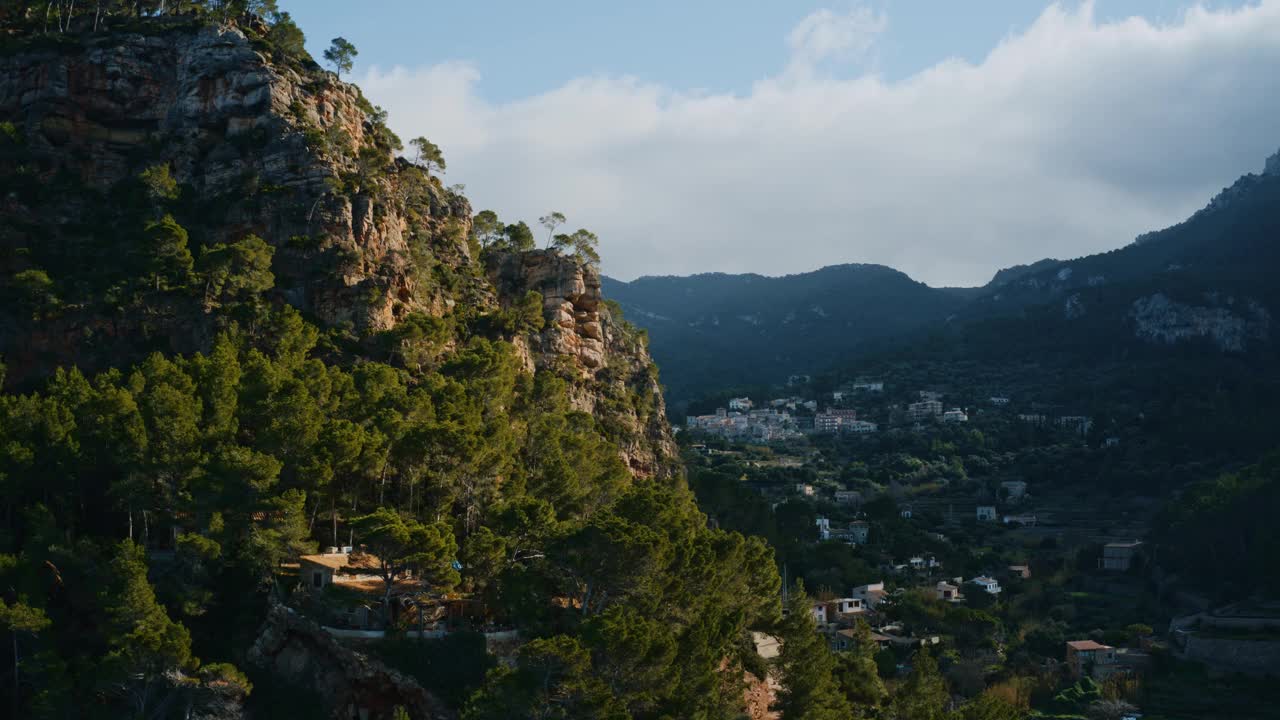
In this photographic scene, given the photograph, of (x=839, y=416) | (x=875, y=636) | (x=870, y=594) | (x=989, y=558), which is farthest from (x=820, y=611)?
(x=839, y=416)

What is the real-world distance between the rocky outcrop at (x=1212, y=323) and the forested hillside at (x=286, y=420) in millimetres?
107322

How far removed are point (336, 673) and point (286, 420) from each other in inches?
480

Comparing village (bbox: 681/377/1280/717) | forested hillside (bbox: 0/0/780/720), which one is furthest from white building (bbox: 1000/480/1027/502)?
forested hillside (bbox: 0/0/780/720)

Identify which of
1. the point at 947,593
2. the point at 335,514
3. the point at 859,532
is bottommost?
the point at 947,593

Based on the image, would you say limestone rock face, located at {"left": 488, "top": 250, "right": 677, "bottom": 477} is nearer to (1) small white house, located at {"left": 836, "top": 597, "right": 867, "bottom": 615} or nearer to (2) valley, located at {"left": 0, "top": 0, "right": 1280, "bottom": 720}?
(2) valley, located at {"left": 0, "top": 0, "right": 1280, "bottom": 720}

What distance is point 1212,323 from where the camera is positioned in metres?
150

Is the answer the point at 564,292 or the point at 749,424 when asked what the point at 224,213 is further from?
the point at 749,424

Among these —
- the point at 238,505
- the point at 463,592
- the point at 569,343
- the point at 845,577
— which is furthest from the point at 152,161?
the point at 845,577

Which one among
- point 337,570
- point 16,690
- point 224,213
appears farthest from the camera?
point 224,213

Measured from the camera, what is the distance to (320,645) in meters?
34.0

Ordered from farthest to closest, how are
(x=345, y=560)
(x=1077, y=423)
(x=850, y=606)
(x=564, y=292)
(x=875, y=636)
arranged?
(x=1077, y=423) → (x=850, y=606) → (x=564, y=292) → (x=875, y=636) → (x=345, y=560)

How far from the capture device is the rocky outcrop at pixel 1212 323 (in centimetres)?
14725

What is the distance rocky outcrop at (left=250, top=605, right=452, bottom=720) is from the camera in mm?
32750

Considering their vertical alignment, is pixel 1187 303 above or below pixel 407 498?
above
